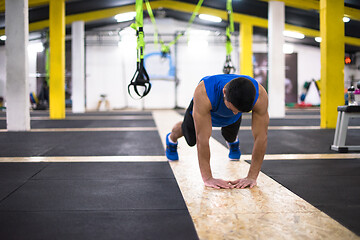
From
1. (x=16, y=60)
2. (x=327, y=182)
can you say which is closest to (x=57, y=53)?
(x=16, y=60)

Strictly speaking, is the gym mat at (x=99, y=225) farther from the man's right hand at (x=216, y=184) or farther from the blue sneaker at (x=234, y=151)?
the blue sneaker at (x=234, y=151)

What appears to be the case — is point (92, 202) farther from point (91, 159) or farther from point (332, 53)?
point (332, 53)

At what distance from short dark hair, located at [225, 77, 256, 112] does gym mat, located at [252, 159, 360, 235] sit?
0.74 metres

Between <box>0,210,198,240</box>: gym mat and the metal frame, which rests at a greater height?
the metal frame

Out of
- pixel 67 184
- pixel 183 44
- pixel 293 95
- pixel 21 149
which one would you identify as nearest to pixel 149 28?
pixel 183 44

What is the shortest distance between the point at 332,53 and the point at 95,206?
6367 mm

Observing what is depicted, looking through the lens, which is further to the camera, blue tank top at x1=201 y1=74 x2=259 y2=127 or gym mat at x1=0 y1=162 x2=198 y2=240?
blue tank top at x1=201 y1=74 x2=259 y2=127

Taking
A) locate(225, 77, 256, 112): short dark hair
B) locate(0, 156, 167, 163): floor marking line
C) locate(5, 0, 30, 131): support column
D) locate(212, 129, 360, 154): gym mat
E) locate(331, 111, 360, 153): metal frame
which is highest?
locate(5, 0, 30, 131): support column

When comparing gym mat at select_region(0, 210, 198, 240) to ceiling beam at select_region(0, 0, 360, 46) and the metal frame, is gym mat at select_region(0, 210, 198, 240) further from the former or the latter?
ceiling beam at select_region(0, 0, 360, 46)

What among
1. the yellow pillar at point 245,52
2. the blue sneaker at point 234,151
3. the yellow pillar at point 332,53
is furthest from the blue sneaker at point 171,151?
the yellow pillar at point 245,52

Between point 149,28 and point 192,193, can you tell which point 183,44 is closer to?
point 149,28

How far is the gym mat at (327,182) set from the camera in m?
1.98

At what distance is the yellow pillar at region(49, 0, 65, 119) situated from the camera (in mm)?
9555

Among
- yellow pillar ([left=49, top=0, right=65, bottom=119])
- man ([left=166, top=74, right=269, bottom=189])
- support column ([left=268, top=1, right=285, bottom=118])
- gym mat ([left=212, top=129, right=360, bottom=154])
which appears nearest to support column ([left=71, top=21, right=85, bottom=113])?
yellow pillar ([left=49, top=0, right=65, bottom=119])
